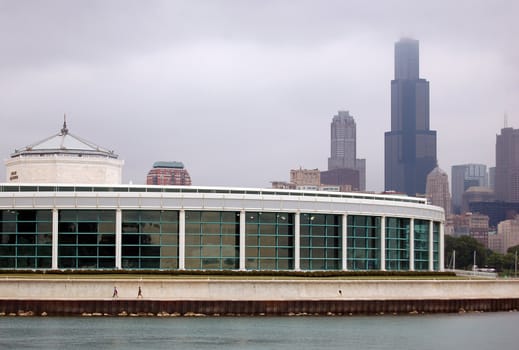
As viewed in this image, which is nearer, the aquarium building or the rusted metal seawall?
the rusted metal seawall

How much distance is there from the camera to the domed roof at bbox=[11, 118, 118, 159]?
128 m

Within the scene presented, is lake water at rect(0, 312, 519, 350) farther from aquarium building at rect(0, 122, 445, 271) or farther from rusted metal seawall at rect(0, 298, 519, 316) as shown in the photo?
aquarium building at rect(0, 122, 445, 271)

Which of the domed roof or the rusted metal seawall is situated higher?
the domed roof

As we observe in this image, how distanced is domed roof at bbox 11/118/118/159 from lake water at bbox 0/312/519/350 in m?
46.7

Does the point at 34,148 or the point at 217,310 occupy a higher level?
the point at 34,148

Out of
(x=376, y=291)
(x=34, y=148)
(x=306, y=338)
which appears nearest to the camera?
(x=306, y=338)

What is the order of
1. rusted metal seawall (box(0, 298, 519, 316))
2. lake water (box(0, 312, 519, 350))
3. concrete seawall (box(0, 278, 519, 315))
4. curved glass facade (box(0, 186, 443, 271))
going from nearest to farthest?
lake water (box(0, 312, 519, 350)) → rusted metal seawall (box(0, 298, 519, 316)) → concrete seawall (box(0, 278, 519, 315)) → curved glass facade (box(0, 186, 443, 271))

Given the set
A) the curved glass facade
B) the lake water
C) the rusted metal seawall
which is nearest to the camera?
the lake water

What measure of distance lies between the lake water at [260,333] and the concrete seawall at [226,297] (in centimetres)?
106

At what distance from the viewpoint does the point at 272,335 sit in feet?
259

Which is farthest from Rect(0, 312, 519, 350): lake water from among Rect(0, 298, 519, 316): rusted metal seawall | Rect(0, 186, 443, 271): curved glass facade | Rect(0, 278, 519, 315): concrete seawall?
Rect(0, 186, 443, 271): curved glass facade

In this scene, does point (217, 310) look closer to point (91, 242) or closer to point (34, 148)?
point (91, 242)

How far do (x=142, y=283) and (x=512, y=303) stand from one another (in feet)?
108

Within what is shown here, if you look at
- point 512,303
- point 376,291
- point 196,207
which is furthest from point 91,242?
point 512,303
